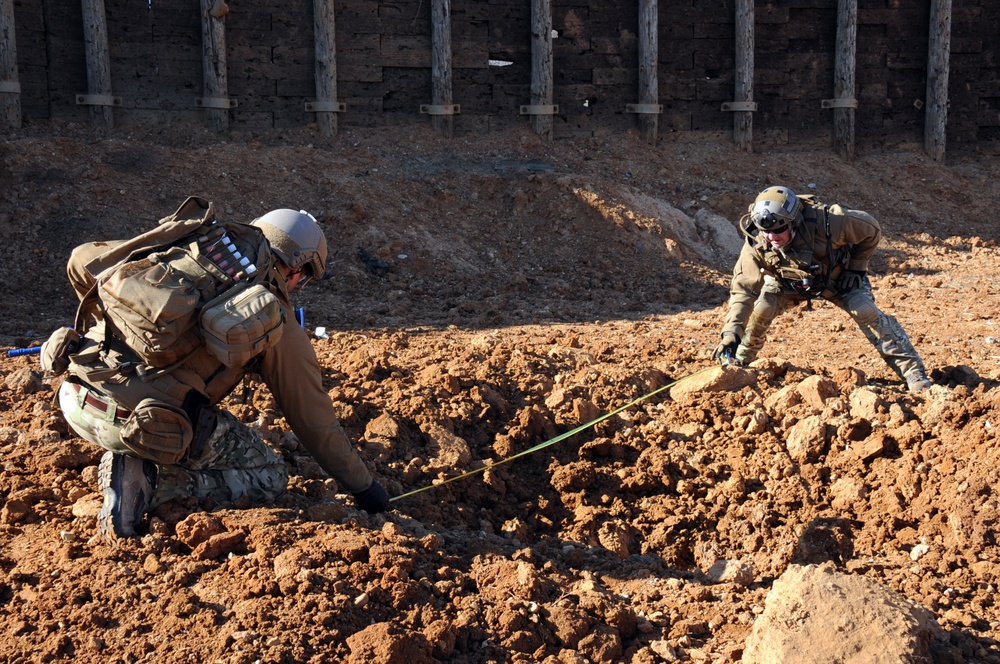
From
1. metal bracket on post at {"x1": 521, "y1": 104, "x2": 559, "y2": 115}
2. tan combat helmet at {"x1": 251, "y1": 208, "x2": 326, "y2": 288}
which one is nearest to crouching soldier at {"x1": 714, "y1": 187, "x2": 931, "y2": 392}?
tan combat helmet at {"x1": 251, "y1": 208, "x2": 326, "y2": 288}

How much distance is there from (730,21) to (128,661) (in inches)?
488

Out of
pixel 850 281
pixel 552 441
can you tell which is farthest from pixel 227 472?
pixel 850 281

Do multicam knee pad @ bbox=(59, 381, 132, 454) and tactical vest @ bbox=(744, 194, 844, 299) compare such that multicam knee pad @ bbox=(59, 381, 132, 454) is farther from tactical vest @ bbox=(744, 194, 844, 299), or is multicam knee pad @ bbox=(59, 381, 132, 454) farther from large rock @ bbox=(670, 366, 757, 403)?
tactical vest @ bbox=(744, 194, 844, 299)

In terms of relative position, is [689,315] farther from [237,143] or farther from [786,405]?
[237,143]

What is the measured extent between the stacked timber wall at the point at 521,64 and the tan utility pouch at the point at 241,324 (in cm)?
930

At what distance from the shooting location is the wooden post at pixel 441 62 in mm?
12742

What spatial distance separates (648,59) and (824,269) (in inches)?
312

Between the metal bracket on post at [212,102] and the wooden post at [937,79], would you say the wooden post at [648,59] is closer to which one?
the wooden post at [937,79]

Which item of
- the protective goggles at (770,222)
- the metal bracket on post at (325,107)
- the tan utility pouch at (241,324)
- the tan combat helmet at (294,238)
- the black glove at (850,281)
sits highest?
the metal bracket on post at (325,107)

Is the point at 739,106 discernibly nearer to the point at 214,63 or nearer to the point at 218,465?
the point at 214,63

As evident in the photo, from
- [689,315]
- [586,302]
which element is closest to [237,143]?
[586,302]

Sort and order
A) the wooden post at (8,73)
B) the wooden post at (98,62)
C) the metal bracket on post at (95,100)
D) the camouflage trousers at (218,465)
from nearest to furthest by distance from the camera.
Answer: the camouflage trousers at (218,465) < the wooden post at (8,73) < the wooden post at (98,62) < the metal bracket on post at (95,100)

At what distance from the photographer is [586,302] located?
9461mm

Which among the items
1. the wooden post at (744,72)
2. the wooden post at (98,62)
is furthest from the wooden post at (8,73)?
the wooden post at (744,72)
